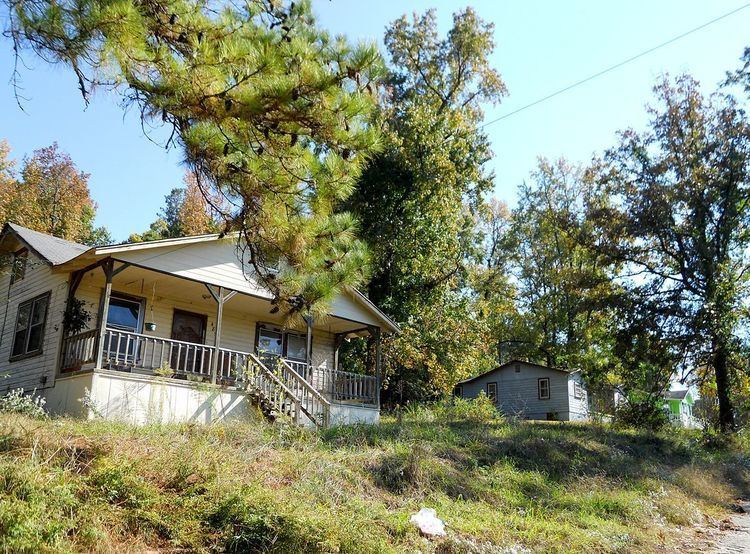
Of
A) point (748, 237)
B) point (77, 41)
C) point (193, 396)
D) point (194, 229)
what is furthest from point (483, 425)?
point (194, 229)

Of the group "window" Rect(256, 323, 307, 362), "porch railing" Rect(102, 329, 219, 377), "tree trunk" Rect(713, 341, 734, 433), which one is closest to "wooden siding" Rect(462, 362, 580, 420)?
"tree trunk" Rect(713, 341, 734, 433)

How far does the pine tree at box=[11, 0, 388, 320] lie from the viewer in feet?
16.8

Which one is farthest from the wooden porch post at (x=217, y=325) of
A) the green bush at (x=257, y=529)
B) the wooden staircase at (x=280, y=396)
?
the green bush at (x=257, y=529)

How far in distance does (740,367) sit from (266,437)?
1958 centimetres

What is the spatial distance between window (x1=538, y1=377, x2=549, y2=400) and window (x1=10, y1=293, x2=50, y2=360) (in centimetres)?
2593

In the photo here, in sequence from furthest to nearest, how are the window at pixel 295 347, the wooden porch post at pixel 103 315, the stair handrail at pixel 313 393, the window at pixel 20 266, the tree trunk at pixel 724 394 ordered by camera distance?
the tree trunk at pixel 724 394 → the window at pixel 295 347 → the window at pixel 20 266 → the stair handrail at pixel 313 393 → the wooden porch post at pixel 103 315

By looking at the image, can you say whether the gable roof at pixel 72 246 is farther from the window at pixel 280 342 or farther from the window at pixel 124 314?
the window at pixel 280 342

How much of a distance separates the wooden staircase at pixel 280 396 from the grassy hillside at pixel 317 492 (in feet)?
7.14

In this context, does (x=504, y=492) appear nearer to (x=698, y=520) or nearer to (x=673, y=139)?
(x=698, y=520)

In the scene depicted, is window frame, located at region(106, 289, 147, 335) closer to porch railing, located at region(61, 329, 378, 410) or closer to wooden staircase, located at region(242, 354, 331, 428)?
porch railing, located at region(61, 329, 378, 410)

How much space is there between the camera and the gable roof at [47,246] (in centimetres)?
1355

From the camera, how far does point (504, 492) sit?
9422mm

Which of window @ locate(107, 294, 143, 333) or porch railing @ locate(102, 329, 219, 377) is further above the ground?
window @ locate(107, 294, 143, 333)

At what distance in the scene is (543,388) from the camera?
33219 millimetres
